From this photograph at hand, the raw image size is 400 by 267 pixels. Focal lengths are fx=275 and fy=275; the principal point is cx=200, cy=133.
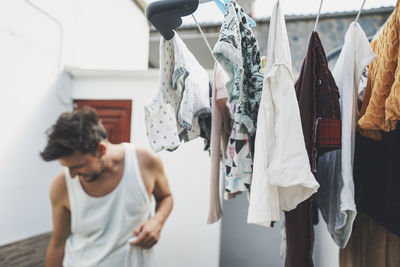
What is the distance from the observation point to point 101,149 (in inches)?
51.1

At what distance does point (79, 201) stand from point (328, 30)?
2751 mm

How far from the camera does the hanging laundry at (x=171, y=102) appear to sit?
820 mm

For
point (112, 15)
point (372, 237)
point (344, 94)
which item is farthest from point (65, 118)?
point (112, 15)

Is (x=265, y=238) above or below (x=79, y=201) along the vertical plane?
below

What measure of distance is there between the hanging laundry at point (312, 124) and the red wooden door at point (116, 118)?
5.05 feet

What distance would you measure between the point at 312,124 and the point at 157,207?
1007 millimetres

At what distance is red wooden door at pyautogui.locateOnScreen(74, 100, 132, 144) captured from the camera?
2.05m

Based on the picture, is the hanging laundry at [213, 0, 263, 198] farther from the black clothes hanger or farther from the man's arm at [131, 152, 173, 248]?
the man's arm at [131, 152, 173, 248]

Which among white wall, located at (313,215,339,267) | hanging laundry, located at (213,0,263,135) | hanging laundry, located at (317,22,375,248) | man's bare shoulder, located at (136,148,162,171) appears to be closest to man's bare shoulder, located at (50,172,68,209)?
man's bare shoulder, located at (136,148,162,171)

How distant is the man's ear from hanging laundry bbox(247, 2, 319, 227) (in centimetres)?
86

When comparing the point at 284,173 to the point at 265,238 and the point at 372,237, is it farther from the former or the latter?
the point at 265,238

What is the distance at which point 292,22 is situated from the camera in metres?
2.83

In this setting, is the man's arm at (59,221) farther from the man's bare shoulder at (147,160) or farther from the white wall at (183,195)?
the white wall at (183,195)

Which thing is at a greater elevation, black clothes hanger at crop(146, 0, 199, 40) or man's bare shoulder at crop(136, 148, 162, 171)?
black clothes hanger at crop(146, 0, 199, 40)
